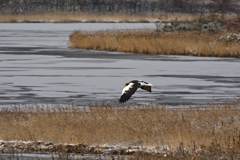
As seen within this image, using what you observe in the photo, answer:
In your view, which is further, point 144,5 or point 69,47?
point 144,5

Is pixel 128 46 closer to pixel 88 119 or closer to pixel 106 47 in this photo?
pixel 106 47

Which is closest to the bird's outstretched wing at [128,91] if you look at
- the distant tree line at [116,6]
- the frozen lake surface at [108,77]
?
the frozen lake surface at [108,77]

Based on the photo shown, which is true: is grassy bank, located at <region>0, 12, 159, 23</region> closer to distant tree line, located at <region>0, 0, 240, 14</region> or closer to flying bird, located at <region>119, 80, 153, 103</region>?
distant tree line, located at <region>0, 0, 240, 14</region>

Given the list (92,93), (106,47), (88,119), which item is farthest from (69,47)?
(88,119)

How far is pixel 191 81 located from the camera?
61.2ft

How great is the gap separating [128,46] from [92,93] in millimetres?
15858

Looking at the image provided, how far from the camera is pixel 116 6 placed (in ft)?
322

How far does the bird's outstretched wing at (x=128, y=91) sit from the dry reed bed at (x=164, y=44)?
17033 mm

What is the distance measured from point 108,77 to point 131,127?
991cm

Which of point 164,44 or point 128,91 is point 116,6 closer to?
point 164,44

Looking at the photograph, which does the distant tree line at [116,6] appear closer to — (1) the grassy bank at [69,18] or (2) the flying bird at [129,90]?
(1) the grassy bank at [69,18]

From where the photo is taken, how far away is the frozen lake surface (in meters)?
14.9

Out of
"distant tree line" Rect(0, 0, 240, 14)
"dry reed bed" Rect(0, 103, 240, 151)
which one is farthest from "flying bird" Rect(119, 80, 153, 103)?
"distant tree line" Rect(0, 0, 240, 14)

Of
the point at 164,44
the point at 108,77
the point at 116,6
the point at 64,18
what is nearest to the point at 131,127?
the point at 108,77
